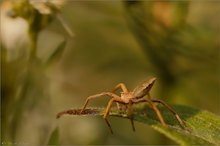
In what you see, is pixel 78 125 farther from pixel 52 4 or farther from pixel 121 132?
pixel 52 4

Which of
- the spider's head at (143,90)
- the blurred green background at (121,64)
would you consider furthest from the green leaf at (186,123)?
the blurred green background at (121,64)

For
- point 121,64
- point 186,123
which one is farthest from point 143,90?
point 121,64

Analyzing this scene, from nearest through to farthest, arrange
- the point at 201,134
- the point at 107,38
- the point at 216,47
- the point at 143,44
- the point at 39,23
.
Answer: the point at 201,134 → the point at 39,23 → the point at 143,44 → the point at 216,47 → the point at 107,38

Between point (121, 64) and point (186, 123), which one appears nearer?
point (186, 123)

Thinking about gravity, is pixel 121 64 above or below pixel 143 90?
below

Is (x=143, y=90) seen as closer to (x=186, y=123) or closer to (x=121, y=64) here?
(x=186, y=123)

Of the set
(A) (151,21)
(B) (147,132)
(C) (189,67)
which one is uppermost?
(A) (151,21)

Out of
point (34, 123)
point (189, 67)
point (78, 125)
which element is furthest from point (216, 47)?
point (34, 123)

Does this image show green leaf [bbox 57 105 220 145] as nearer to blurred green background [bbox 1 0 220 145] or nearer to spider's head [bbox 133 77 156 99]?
spider's head [bbox 133 77 156 99]
